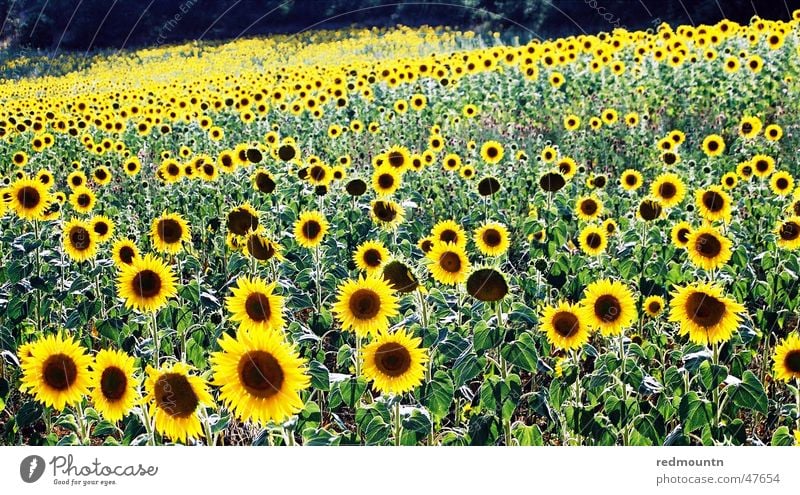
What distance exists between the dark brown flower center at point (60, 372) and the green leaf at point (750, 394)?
5.66 ft

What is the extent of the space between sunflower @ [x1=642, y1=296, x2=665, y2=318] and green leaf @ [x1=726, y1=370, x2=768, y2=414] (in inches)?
20.2

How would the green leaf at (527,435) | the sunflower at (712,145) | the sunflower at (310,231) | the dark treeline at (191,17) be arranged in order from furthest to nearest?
1. the sunflower at (712,145)
2. the dark treeline at (191,17)
3. the sunflower at (310,231)
4. the green leaf at (527,435)

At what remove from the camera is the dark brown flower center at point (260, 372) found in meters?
1.73

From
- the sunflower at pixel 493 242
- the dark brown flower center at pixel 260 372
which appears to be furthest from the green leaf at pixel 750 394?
the dark brown flower center at pixel 260 372

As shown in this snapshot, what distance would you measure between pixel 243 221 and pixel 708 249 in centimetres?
159

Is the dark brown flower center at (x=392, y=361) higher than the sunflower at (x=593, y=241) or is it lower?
lower

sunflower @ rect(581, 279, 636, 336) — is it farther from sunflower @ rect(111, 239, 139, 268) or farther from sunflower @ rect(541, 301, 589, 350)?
sunflower @ rect(111, 239, 139, 268)

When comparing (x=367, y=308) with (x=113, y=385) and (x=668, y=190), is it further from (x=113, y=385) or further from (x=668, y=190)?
(x=668, y=190)

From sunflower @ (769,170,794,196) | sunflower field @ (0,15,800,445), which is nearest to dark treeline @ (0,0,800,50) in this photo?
sunflower field @ (0,15,800,445)

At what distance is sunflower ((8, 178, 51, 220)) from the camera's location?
318 cm

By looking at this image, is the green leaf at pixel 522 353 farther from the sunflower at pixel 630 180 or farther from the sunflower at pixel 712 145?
the sunflower at pixel 712 145

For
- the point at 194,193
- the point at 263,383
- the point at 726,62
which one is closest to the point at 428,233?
the point at 194,193
